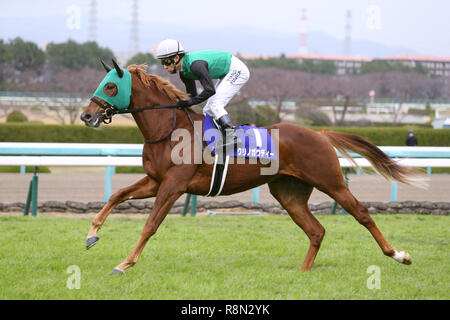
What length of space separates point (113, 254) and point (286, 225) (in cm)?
275

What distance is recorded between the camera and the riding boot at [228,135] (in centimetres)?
477

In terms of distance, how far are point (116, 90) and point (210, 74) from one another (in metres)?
0.80

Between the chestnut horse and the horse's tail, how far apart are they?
0.01 metres

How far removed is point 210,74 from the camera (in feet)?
16.0

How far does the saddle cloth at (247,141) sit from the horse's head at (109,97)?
0.73 m

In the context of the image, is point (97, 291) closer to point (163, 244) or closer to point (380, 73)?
point (163, 244)

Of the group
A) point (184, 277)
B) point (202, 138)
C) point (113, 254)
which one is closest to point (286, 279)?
point (184, 277)

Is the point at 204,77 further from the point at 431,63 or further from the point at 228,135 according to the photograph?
the point at 431,63

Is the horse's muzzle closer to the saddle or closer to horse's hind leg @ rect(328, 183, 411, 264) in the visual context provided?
the saddle

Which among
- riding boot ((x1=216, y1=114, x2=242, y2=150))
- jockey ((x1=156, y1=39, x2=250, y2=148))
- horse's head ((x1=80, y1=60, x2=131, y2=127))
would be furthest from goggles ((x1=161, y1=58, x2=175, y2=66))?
riding boot ((x1=216, y1=114, x2=242, y2=150))

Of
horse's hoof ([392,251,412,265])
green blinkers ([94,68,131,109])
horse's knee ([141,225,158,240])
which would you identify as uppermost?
green blinkers ([94,68,131,109])

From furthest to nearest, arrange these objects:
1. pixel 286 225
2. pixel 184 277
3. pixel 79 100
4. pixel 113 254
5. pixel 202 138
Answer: pixel 79 100 → pixel 286 225 → pixel 113 254 → pixel 202 138 → pixel 184 277

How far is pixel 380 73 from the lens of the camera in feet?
145

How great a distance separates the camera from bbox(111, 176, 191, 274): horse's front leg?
450cm
